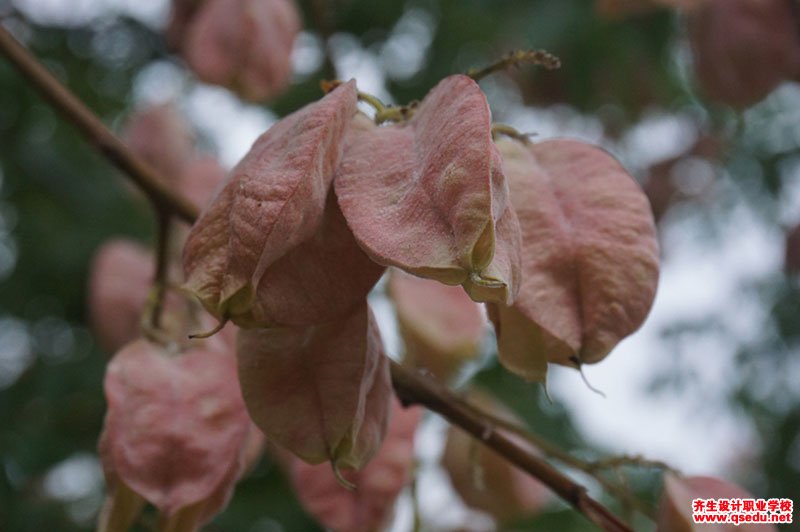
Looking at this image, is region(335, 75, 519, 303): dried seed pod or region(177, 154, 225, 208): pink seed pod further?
region(177, 154, 225, 208): pink seed pod

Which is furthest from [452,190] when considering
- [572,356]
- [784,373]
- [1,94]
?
[784,373]

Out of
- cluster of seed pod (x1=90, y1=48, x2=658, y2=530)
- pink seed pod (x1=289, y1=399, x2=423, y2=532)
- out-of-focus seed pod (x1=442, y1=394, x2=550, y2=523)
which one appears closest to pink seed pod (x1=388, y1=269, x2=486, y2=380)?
out-of-focus seed pod (x1=442, y1=394, x2=550, y2=523)

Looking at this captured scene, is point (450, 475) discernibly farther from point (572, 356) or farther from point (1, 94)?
point (1, 94)

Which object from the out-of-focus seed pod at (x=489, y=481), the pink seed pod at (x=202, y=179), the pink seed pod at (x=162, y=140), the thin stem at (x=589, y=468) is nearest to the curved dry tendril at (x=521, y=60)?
the thin stem at (x=589, y=468)

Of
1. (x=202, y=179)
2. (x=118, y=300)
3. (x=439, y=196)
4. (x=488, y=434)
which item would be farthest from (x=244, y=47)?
(x=439, y=196)

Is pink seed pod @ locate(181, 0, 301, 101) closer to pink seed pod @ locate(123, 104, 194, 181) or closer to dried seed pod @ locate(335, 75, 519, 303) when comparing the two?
pink seed pod @ locate(123, 104, 194, 181)

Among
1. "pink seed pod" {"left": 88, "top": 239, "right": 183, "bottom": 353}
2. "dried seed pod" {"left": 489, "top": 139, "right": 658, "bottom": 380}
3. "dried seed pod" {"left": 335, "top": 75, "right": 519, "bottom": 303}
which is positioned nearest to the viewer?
"dried seed pod" {"left": 335, "top": 75, "right": 519, "bottom": 303}

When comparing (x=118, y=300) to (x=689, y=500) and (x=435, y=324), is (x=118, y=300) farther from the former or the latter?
(x=689, y=500)
